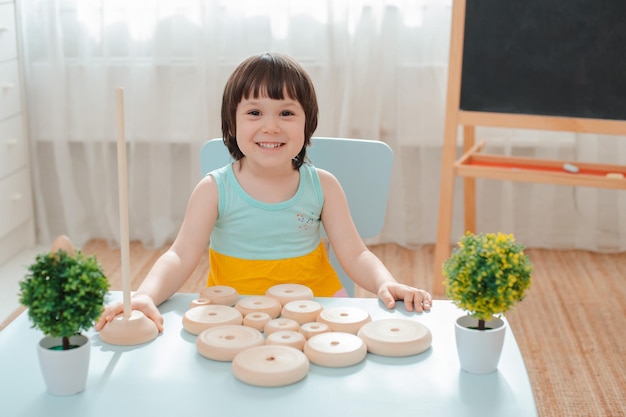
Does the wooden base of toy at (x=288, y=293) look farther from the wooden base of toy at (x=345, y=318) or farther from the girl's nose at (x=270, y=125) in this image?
the girl's nose at (x=270, y=125)

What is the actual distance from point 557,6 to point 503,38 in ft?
0.60

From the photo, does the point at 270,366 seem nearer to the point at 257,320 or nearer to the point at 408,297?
the point at 257,320

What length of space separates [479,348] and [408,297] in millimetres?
250

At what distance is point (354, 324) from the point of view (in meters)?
1.11

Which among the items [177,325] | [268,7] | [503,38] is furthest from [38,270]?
[268,7]

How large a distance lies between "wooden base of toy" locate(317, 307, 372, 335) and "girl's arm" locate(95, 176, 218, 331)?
22 cm

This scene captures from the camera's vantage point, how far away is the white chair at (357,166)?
170 centimetres

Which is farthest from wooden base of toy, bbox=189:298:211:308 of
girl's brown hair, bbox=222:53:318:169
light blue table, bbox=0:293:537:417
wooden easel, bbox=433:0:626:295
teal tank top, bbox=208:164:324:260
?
wooden easel, bbox=433:0:626:295

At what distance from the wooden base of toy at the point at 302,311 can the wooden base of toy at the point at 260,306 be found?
0.01 m

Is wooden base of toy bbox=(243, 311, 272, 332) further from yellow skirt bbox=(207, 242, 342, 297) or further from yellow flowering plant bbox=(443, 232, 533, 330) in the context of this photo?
yellow skirt bbox=(207, 242, 342, 297)

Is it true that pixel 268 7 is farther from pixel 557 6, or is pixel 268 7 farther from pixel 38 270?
pixel 38 270

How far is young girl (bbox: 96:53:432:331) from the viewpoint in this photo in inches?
58.8

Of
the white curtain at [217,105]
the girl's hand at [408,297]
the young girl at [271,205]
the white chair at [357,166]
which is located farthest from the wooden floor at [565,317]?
the girl's hand at [408,297]

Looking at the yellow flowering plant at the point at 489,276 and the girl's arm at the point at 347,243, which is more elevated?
the yellow flowering plant at the point at 489,276
